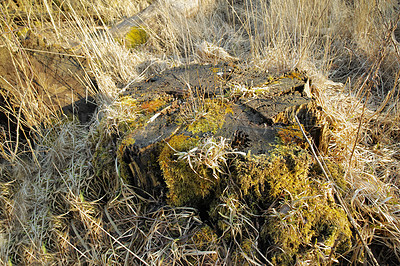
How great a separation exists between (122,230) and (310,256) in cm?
114

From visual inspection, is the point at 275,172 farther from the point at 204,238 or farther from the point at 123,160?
the point at 123,160

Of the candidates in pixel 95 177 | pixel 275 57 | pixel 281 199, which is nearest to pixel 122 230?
pixel 95 177

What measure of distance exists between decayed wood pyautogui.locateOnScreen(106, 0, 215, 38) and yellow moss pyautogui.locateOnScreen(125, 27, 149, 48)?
0.07m

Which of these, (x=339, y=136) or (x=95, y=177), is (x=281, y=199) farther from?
(x=95, y=177)

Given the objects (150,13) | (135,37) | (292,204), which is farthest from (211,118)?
(150,13)

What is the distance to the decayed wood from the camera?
13.4 feet

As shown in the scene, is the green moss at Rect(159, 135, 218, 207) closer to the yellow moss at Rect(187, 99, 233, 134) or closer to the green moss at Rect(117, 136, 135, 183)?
the yellow moss at Rect(187, 99, 233, 134)

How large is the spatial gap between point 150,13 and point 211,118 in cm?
352

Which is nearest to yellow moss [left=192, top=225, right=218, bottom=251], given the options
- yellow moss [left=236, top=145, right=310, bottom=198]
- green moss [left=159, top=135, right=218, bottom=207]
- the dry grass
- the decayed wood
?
the dry grass

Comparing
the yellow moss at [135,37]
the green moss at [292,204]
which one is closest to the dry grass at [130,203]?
the green moss at [292,204]

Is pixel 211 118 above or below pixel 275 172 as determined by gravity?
above

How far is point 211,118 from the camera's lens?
63.6 inches

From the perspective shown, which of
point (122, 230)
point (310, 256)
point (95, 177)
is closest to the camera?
point (310, 256)

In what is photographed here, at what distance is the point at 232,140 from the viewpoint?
1.48 meters
